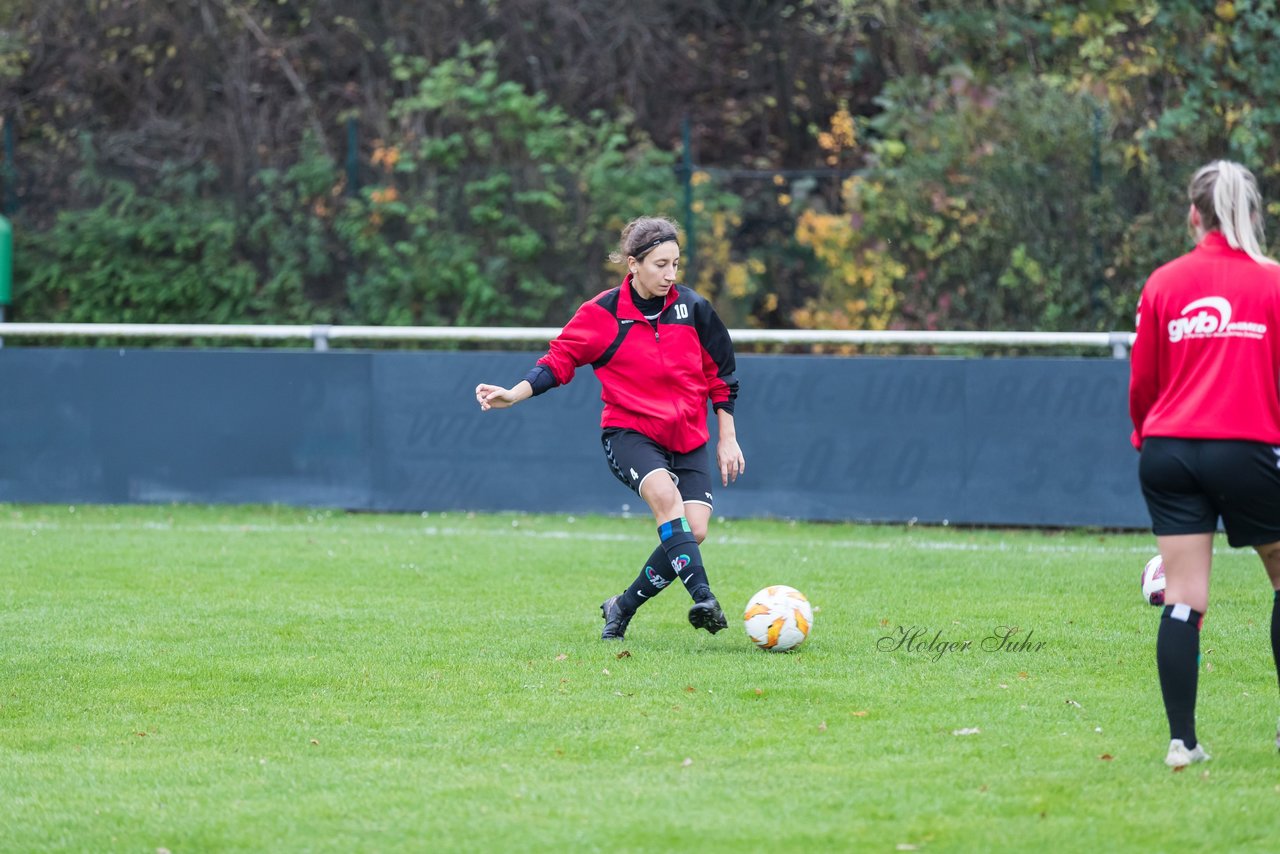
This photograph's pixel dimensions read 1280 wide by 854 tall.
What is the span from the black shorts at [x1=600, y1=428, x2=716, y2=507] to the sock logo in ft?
1.12

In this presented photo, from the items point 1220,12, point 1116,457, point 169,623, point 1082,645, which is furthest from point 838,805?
point 1220,12

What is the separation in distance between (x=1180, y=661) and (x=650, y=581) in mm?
2745

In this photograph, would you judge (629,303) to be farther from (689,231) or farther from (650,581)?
(689,231)

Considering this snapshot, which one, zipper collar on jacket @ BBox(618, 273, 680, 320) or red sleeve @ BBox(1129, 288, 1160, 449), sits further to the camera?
zipper collar on jacket @ BBox(618, 273, 680, 320)

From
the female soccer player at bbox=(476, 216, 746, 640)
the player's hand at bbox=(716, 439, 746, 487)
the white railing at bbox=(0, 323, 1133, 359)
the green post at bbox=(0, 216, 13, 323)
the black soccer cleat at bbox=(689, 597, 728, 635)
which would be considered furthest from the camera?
the green post at bbox=(0, 216, 13, 323)

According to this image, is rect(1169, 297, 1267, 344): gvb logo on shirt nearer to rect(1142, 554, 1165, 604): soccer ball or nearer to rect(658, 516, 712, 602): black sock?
rect(658, 516, 712, 602): black sock

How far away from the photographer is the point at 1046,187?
13.2 m

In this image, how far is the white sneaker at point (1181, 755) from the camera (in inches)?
194

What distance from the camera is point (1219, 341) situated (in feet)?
15.5

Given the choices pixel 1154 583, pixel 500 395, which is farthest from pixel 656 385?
pixel 1154 583

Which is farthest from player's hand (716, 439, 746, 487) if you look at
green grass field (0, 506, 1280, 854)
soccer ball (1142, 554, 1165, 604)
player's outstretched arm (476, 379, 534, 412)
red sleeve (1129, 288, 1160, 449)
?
red sleeve (1129, 288, 1160, 449)

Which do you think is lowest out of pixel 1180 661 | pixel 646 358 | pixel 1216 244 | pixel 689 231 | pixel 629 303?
pixel 1180 661

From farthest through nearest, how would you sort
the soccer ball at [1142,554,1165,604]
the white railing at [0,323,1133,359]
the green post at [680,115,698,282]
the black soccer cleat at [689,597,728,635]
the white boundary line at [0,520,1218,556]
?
the green post at [680,115,698,282] → the white railing at [0,323,1133,359] → the white boundary line at [0,520,1218,556] → the soccer ball at [1142,554,1165,604] → the black soccer cleat at [689,597,728,635]

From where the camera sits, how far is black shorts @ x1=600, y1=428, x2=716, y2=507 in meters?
7.09
